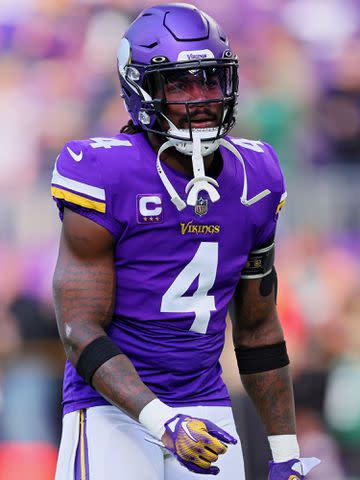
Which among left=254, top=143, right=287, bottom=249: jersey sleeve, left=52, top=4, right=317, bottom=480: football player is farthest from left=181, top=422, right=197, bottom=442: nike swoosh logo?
left=254, top=143, right=287, bottom=249: jersey sleeve

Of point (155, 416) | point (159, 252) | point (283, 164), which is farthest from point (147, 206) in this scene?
point (283, 164)

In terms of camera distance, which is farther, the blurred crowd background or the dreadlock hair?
the blurred crowd background

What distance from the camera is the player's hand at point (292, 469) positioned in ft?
9.68

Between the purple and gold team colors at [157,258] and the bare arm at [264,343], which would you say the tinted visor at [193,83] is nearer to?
the purple and gold team colors at [157,258]

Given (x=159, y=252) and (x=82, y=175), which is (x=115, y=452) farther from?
(x=82, y=175)

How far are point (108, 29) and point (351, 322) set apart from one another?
2.13m

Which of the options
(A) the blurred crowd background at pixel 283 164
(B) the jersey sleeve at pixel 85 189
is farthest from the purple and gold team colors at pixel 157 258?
(A) the blurred crowd background at pixel 283 164

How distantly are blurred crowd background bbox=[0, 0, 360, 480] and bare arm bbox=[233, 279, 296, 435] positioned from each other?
250cm

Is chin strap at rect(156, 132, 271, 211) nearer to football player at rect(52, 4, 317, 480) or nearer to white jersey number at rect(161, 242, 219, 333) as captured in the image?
football player at rect(52, 4, 317, 480)

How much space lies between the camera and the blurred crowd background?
5.63 metres

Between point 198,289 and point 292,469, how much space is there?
1.85 ft

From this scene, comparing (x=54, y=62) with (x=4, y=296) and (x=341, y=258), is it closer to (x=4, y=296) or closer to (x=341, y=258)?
(x=4, y=296)

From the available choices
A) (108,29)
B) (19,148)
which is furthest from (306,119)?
(19,148)

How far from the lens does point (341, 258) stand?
5.98m
